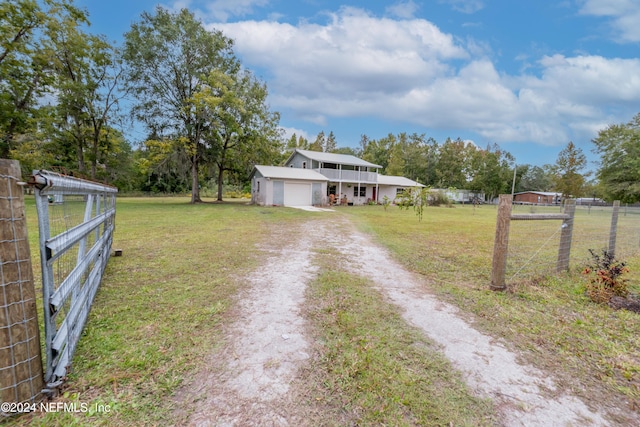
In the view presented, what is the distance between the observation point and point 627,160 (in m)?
23.9

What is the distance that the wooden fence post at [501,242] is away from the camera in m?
3.81

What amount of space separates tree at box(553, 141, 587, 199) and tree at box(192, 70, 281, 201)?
4029cm

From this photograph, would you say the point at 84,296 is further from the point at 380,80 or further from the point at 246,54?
the point at 246,54

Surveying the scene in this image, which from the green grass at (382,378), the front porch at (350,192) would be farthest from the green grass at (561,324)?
the front porch at (350,192)

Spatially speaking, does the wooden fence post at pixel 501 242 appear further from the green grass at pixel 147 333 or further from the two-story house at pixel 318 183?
the two-story house at pixel 318 183

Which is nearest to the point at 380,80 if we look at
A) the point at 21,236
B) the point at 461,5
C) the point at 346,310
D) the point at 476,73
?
the point at 476,73

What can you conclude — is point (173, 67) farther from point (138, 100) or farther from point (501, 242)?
point (501, 242)

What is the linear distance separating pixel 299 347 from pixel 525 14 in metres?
13.6

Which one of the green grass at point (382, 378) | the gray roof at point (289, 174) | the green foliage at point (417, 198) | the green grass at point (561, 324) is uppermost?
the gray roof at point (289, 174)

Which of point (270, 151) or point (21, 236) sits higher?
point (270, 151)

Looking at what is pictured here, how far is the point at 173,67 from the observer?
20.3m

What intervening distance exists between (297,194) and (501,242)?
18051 millimetres

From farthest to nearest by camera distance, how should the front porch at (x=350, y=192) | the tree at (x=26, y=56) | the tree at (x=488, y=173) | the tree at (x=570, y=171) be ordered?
the tree at (x=488, y=173)
the tree at (x=570, y=171)
the front porch at (x=350, y=192)
the tree at (x=26, y=56)

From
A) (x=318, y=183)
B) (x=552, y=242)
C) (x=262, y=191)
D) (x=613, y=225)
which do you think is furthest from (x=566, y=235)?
(x=262, y=191)
